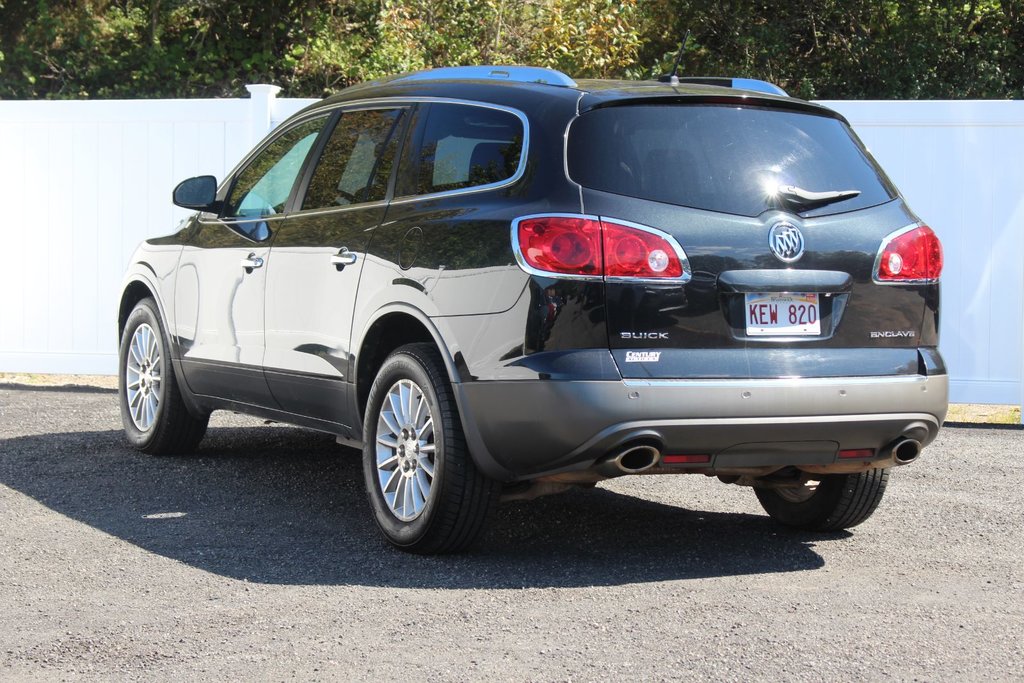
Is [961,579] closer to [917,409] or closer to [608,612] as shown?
[917,409]

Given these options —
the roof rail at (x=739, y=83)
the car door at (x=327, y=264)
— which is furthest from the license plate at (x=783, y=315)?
the car door at (x=327, y=264)

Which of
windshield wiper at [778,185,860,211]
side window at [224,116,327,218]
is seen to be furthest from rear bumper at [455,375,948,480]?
side window at [224,116,327,218]

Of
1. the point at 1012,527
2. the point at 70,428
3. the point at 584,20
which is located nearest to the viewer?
the point at 1012,527

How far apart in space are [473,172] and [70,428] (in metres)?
4.48

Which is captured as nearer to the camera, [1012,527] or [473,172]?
[473,172]

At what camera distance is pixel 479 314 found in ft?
17.5

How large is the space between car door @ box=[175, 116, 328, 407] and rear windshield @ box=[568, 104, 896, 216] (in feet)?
6.69

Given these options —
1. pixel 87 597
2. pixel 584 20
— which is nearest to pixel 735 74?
pixel 584 20

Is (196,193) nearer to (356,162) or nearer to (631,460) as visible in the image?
(356,162)

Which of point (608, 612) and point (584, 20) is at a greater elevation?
point (584, 20)

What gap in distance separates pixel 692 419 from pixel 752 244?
0.67 meters

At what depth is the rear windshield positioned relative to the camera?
17.2ft

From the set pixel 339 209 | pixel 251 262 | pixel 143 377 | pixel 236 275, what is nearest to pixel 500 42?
pixel 143 377

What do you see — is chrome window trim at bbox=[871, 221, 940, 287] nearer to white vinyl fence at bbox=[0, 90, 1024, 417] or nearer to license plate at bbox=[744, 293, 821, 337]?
license plate at bbox=[744, 293, 821, 337]
